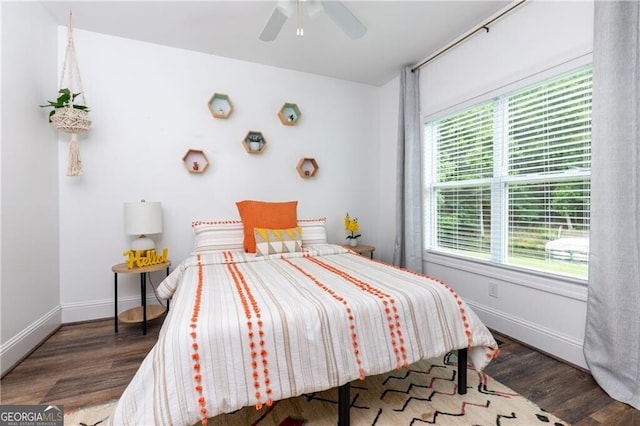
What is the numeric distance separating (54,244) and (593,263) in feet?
12.8

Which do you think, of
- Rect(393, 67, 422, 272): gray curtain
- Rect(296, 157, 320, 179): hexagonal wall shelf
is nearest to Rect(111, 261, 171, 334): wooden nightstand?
Rect(296, 157, 320, 179): hexagonal wall shelf

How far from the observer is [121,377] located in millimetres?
1826

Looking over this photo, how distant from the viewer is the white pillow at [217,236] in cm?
267

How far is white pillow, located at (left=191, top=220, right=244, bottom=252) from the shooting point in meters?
2.67

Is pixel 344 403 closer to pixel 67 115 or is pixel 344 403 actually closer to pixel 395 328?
pixel 395 328

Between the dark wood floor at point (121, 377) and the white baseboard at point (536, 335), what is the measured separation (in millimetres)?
63

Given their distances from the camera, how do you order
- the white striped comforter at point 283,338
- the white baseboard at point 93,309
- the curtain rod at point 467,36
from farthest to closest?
the white baseboard at point 93,309 < the curtain rod at point 467,36 < the white striped comforter at point 283,338

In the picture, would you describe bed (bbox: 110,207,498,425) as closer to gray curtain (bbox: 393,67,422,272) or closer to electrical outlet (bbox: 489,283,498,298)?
electrical outlet (bbox: 489,283,498,298)

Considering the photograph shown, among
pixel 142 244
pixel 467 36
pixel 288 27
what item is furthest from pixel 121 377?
pixel 467 36

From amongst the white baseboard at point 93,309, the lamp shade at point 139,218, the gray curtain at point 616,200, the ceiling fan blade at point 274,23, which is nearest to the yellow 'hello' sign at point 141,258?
the lamp shade at point 139,218

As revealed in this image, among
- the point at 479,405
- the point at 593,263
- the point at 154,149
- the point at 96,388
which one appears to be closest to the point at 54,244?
the point at 154,149

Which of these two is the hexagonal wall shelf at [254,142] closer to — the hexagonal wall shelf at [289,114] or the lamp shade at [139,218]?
the hexagonal wall shelf at [289,114]

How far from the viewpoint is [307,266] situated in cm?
214

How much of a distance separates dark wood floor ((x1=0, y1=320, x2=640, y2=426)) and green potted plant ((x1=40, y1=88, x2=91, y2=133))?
166cm
